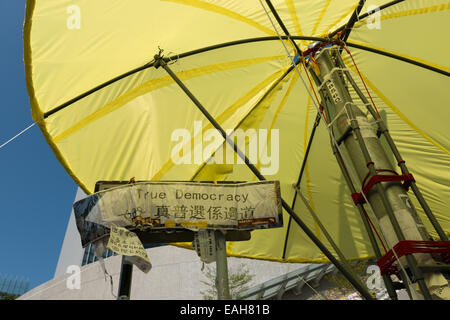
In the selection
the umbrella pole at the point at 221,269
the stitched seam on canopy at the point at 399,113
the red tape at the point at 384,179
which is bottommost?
the umbrella pole at the point at 221,269

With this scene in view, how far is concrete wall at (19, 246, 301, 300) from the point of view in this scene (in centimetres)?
2497

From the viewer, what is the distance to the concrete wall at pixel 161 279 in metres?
25.0

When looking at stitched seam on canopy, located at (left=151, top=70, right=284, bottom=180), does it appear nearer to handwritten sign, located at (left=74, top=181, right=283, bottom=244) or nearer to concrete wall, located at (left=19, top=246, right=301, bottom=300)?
handwritten sign, located at (left=74, top=181, right=283, bottom=244)

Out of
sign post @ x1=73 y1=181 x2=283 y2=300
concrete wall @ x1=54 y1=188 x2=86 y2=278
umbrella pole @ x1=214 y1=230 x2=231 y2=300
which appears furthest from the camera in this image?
concrete wall @ x1=54 y1=188 x2=86 y2=278

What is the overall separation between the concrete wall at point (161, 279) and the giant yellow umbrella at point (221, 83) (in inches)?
766

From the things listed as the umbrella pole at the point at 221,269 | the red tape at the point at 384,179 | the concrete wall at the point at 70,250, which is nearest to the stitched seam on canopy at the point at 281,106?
the red tape at the point at 384,179

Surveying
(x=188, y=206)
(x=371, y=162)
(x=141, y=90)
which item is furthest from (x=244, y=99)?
(x=188, y=206)

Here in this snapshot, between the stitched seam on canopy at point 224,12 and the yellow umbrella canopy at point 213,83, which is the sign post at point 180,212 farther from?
the stitched seam on canopy at point 224,12

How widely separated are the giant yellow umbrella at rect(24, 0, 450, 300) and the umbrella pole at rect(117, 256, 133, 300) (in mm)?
2487

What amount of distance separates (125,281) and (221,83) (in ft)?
13.6

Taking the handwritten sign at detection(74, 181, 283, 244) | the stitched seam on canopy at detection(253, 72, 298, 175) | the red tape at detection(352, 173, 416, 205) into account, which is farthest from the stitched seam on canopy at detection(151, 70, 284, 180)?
the handwritten sign at detection(74, 181, 283, 244)

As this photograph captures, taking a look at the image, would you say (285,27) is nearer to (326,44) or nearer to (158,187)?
(326,44)

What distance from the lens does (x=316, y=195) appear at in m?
6.60

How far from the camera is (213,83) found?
5.83m
